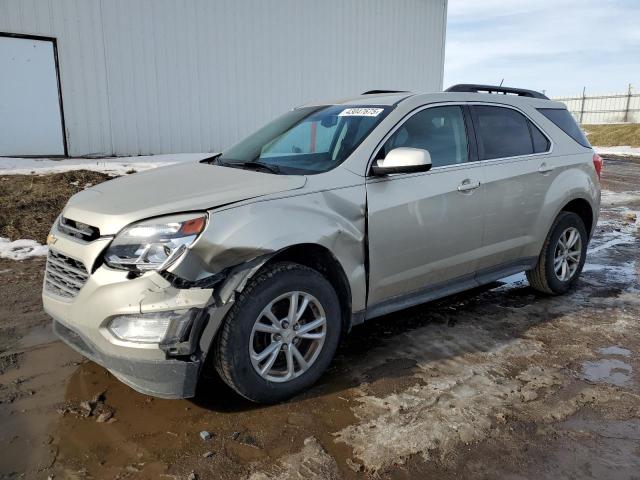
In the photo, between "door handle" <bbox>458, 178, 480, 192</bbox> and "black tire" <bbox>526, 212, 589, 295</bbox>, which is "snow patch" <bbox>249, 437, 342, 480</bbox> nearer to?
"door handle" <bbox>458, 178, 480, 192</bbox>

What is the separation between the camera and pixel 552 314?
4.39m

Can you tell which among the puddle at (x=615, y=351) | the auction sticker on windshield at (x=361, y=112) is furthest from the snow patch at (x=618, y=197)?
the auction sticker on windshield at (x=361, y=112)

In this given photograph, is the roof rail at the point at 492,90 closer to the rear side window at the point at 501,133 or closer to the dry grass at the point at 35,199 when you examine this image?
the rear side window at the point at 501,133

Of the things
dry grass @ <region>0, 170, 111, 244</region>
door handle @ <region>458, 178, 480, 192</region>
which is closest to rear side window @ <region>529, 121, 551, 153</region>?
door handle @ <region>458, 178, 480, 192</region>

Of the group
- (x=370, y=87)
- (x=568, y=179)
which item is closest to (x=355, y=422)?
(x=568, y=179)

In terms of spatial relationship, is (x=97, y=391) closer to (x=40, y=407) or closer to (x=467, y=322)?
(x=40, y=407)

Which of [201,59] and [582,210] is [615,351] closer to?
[582,210]

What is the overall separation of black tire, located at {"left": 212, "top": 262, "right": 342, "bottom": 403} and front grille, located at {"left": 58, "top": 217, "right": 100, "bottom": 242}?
84 cm

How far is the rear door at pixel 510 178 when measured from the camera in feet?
13.1

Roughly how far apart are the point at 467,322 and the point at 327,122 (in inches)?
76.4

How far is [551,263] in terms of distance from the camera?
4.63 metres

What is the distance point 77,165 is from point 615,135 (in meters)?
30.8

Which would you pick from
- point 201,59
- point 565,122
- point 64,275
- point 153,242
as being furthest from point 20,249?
point 201,59

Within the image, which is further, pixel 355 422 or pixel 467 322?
pixel 467 322
